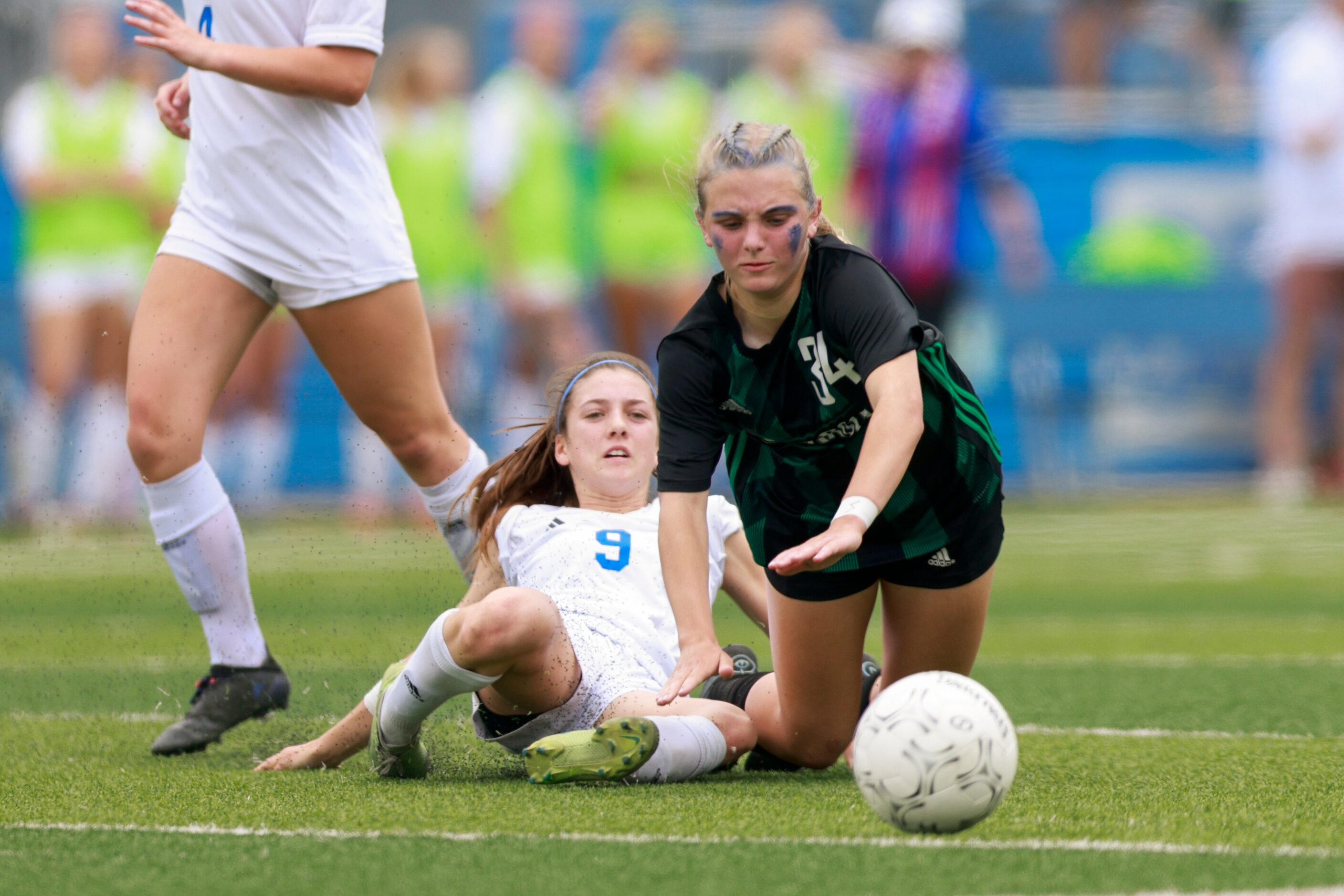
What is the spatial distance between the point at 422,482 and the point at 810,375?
1.42 m

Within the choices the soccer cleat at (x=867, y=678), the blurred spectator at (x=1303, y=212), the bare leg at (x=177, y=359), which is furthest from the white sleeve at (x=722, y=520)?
the blurred spectator at (x=1303, y=212)

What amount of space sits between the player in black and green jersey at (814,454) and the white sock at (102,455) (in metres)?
7.48

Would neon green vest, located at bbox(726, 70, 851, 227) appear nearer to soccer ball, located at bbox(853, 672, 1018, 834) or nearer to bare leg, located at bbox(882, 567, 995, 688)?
bare leg, located at bbox(882, 567, 995, 688)

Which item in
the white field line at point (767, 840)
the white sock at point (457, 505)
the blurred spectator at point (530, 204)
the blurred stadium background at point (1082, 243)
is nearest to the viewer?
the white field line at point (767, 840)

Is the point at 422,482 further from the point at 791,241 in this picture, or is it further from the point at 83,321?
the point at 83,321

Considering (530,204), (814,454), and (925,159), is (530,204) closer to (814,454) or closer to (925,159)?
(925,159)

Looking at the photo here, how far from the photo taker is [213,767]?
4.23 meters

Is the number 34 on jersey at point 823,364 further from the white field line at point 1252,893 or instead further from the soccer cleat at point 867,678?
the white field line at point 1252,893

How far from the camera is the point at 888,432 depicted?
342 cm

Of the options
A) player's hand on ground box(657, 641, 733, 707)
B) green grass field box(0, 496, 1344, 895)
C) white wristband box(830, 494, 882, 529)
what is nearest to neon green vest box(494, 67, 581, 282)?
green grass field box(0, 496, 1344, 895)

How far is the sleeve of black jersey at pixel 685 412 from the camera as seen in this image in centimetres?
381

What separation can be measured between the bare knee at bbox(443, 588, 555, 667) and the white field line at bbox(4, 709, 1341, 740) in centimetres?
109

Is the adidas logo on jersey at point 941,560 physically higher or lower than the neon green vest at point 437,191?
lower

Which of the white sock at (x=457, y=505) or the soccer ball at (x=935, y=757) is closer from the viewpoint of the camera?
the soccer ball at (x=935, y=757)
